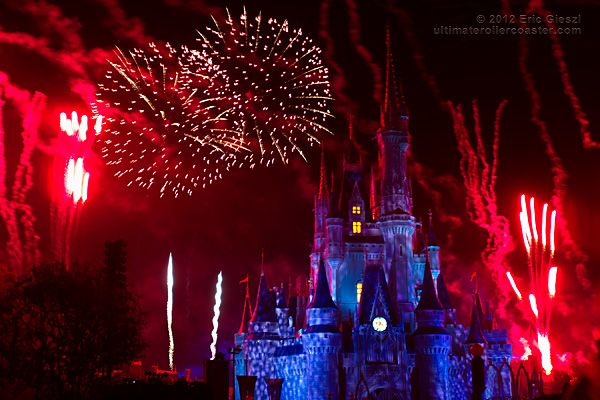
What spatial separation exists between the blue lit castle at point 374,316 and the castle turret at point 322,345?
0.12 m

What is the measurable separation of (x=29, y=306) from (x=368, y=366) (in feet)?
147

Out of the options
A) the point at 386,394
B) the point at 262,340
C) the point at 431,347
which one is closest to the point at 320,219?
the point at 262,340

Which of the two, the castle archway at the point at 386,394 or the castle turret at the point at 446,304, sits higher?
the castle turret at the point at 446,304

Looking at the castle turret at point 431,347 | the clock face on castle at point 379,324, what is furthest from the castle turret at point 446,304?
the clock face on castle at point 379,324

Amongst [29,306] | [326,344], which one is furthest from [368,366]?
[29,306]

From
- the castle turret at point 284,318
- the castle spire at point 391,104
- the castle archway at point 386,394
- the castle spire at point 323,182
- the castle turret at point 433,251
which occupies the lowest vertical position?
the castle archway at point 386,394

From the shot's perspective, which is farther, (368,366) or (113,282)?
(368,366)

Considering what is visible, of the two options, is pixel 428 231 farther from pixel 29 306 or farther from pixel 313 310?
pixel 29 306

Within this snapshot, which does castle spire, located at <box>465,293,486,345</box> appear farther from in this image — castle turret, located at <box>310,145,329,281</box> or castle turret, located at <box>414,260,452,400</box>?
castle turret, located at <box>310,145,329,281</box>

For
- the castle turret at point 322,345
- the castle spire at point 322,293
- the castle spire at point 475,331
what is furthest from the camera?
the castle spire at point 475,331

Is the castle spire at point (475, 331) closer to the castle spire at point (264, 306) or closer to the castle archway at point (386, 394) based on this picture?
the castle archway at point (386, 394)

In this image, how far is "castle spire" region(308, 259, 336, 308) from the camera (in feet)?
288

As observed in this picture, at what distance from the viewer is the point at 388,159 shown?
95.3 metres

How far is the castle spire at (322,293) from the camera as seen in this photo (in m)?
87.9
